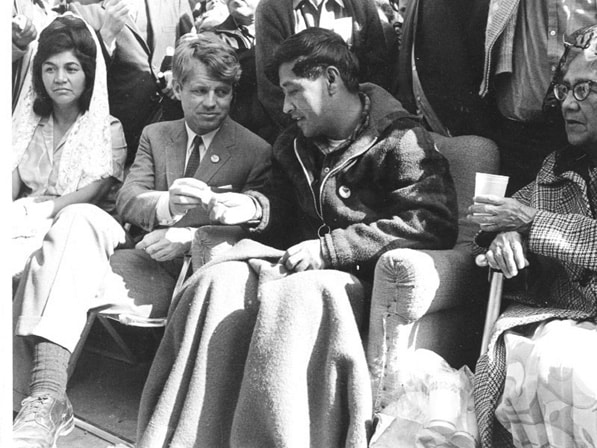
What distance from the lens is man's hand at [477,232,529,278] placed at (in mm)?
2803

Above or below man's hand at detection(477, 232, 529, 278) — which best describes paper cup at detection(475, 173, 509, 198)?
above

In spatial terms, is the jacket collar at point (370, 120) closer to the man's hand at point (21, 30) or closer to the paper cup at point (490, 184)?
the paper cup at point (490, 184)

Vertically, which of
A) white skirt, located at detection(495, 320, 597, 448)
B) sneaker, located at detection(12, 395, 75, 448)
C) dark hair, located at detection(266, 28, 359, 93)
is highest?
dark hair, located at detection(266, 28, 359, 93)

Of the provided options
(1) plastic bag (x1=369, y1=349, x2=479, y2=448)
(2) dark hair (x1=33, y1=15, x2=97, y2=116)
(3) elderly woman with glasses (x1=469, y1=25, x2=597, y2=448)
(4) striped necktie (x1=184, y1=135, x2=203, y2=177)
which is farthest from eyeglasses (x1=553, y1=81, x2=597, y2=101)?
(2) dark hair (x1=33, y1=15, x2=97, y2=116)

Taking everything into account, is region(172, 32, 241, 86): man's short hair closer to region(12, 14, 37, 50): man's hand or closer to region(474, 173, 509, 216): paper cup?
region(12, 14, 37, 50): man's hand

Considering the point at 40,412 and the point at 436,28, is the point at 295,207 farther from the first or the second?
the point at 40,412

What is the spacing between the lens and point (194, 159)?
4.02 m

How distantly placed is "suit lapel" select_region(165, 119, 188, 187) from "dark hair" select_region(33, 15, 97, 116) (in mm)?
687

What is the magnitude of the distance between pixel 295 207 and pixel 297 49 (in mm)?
688

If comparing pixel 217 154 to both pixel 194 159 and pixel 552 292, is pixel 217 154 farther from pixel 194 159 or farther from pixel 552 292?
pixel 552 292

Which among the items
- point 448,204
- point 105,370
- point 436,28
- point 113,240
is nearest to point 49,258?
point 113,240

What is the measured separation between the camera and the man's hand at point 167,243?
3660 mm

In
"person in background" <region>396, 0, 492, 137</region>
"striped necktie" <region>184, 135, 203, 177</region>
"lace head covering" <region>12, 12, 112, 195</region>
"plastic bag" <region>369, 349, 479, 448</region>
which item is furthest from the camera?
"lace head covering" <region>12, 12, 112, 195</region>

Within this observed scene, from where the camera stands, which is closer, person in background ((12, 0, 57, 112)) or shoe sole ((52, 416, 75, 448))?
shoe sole ((52, 416, 75, 448))
